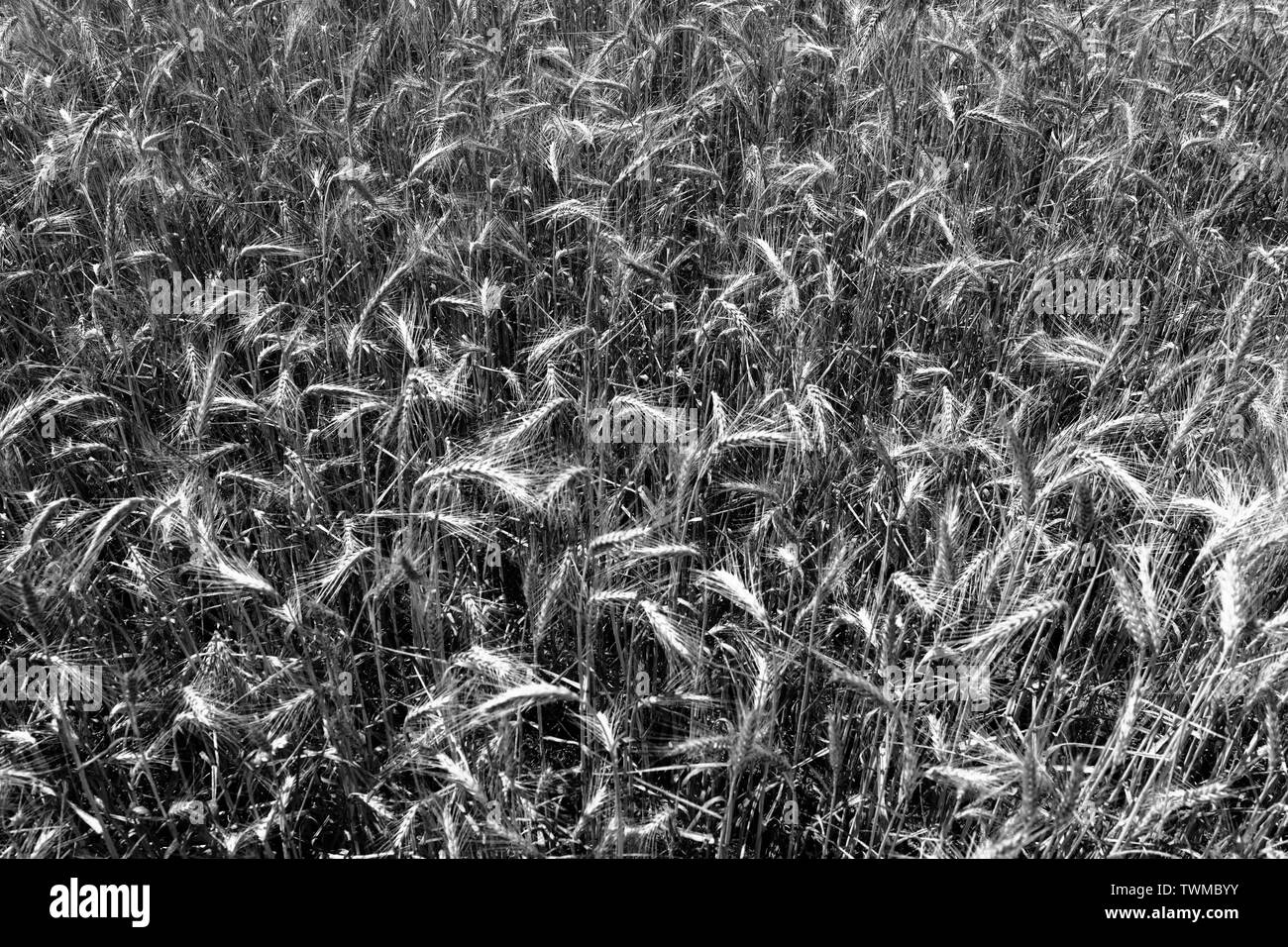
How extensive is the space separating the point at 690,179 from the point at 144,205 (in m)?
1.93

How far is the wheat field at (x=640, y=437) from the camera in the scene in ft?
6.42

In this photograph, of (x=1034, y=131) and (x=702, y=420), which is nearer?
(x=702, y=420)

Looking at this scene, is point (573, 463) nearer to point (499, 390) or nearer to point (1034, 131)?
point (499, 390)

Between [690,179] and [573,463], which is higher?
[690,179]

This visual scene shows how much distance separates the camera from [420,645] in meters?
2.20

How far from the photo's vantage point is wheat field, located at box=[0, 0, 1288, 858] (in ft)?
6.42

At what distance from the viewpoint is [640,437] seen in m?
2.40

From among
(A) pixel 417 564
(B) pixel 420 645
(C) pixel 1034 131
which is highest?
(C) pixel 1034 131
